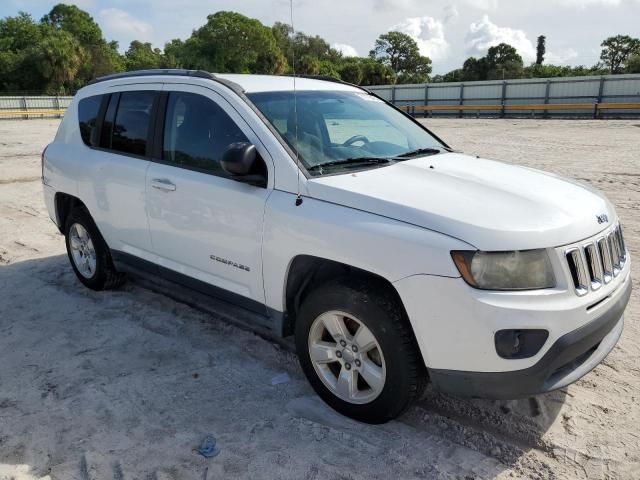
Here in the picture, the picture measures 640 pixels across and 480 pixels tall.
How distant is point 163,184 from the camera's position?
3.87 m

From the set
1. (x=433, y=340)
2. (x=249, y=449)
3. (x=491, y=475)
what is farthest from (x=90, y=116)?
(x=491, y=475)

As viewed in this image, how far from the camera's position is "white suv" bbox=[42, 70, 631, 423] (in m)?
2.54

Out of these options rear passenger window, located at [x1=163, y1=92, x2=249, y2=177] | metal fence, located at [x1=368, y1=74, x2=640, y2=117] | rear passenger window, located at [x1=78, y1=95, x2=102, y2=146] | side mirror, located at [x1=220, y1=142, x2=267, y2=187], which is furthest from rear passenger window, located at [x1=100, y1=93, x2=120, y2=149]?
metal fence, located at [x1=368, y1=74, x2=640, y2=117]

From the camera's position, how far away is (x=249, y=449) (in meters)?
2.91

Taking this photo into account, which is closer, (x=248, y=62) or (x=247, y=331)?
(x=247, y=331)

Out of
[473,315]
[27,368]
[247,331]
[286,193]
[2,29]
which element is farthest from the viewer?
[2,29]

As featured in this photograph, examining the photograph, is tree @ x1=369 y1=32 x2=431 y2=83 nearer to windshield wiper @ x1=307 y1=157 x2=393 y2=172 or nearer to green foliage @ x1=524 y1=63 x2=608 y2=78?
green foliage @ x1=524 y1=63 x2=608 y2=78

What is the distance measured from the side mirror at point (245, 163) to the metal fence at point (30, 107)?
120 ft

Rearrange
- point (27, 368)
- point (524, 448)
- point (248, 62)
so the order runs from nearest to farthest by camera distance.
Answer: point (524, 448), point (27, 368), point (248, 62)

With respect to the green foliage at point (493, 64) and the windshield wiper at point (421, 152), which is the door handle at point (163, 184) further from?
the green foliage at point (493, 64)

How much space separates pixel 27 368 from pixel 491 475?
309cm

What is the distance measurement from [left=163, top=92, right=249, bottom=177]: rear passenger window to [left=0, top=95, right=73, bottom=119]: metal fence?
3564cm

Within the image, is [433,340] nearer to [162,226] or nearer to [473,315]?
[473,315]

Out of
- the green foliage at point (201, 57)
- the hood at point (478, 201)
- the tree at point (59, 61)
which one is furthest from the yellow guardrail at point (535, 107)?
the tree at point (59, 61)
